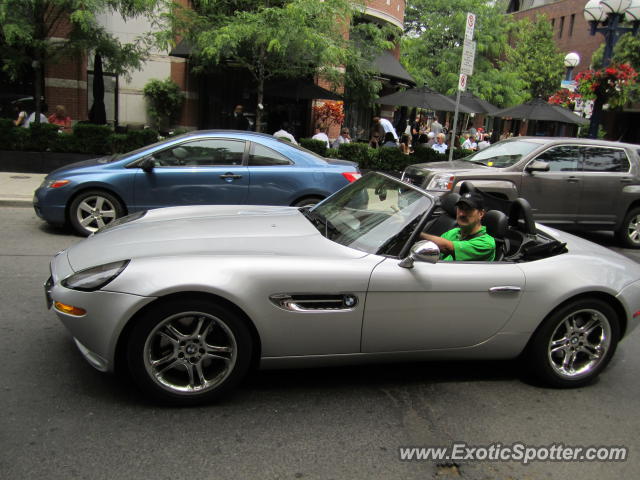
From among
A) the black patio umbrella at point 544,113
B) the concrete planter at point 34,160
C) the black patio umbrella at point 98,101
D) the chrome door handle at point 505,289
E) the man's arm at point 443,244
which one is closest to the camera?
the chrome door handle at point 505,289

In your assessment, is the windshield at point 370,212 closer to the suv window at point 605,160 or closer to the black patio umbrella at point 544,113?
the suv window at point 605,160

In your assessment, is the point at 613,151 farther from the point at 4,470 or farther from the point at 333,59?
the point at 4,470

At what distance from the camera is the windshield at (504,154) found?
9117 millimetres

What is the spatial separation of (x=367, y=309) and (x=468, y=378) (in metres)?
1.15

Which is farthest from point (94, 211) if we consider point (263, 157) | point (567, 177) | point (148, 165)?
point (567, 177)

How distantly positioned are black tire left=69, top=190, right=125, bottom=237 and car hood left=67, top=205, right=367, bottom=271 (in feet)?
11.7

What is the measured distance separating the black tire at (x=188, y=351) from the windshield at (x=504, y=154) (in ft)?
22.9

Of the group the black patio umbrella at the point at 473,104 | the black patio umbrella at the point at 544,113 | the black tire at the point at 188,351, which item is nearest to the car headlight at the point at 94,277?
the black tire at the point at 188,351

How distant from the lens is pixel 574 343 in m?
3.97

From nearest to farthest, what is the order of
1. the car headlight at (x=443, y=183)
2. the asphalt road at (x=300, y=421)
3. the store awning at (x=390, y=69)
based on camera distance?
the asphalt road at (x=300, y=421)
the car headlight at (x=443, y=183)
the store awning at (x=390, y=69)

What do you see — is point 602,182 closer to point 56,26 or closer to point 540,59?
point 56,26

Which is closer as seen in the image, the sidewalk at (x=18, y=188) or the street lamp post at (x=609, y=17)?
the sidewalk at (x=18, y=188)

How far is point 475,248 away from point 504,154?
6.01 metres

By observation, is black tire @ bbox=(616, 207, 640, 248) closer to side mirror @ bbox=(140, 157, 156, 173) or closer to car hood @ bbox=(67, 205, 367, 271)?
car hood @ bbox=(67, 205, 367, 271)
